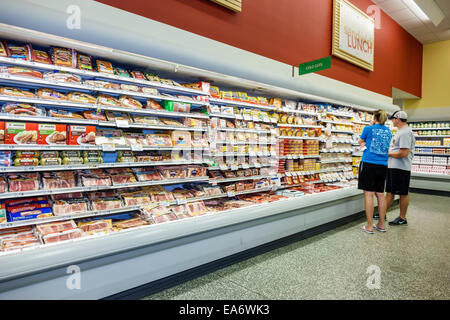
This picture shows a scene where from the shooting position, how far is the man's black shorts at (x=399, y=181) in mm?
4391

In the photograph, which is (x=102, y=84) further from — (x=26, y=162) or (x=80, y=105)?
(x=26, y=162)

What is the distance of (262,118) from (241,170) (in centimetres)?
77

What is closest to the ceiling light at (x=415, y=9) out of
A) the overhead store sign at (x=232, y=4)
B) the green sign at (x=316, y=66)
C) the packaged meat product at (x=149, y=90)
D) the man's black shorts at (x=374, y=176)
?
the green sign at (x=316, y=66)

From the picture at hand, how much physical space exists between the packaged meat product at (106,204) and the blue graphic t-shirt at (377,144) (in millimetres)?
3465

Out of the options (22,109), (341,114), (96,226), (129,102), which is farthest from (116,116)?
(341,114)

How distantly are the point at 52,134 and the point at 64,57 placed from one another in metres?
0.65

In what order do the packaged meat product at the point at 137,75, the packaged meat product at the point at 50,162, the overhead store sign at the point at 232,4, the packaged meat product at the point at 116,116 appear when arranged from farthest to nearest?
the overhead store sign at the point at 232,4 < the packaged meat product at the point at 137,75 < the packaged meat product at the point at 116,116 < the packaged meat product at the point at 50,162

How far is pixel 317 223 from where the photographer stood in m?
3.84

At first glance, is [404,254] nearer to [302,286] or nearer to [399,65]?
[302,286]

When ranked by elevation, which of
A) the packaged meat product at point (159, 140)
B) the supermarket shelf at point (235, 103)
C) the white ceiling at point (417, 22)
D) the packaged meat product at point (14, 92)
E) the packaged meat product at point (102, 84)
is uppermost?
Answer: the white ceiling at point (417, 22)

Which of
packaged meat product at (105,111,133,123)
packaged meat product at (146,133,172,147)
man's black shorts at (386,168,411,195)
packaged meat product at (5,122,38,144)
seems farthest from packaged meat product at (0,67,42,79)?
man's black shorts at (386,168,411,195)

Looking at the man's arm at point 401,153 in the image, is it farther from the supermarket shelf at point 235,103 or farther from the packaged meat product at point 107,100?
the packaged meat product at point 107,100

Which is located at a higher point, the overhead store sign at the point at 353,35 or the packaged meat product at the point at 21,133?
the overhead store sign at the point at 353,35

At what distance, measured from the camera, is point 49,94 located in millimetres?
2238
